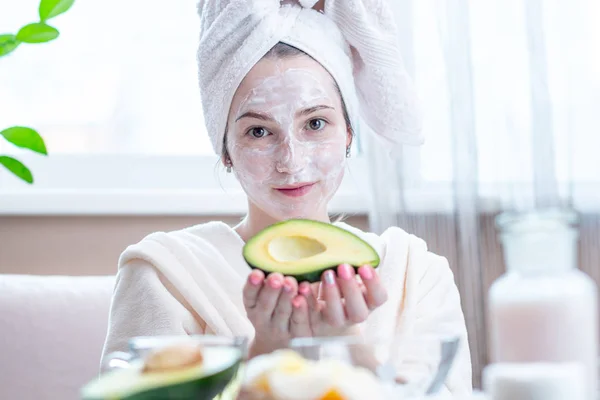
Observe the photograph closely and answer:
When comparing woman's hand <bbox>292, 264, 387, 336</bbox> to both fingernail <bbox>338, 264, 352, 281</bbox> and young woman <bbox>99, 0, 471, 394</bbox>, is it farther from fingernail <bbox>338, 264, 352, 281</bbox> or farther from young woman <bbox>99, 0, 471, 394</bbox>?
young woman <bbox>99, 0, 471, 394</bbox>

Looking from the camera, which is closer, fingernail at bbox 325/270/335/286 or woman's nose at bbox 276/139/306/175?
fingernail at bbox 325/270/335/286

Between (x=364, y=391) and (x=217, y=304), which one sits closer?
(x=364, y=391)

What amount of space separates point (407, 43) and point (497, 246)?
497mm

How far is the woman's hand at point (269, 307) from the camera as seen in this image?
2.47 feet

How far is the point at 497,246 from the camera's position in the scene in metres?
1.85

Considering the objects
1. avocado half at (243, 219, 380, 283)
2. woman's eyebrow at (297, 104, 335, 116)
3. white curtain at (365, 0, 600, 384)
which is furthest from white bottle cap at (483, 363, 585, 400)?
white curtain at (365, 0, 600, 384)

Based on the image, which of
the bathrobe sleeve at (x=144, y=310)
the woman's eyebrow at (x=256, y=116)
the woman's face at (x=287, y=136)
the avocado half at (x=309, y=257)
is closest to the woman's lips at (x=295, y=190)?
the woman's face at (x=287, y=136)

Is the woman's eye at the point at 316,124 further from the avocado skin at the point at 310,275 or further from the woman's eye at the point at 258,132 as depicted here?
the avocado skin at the point at 310,275

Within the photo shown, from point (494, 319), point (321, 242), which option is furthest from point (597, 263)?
point (494, 319)

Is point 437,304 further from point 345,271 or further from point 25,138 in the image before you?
point 25,138

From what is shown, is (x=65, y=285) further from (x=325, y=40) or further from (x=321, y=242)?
(x=321, y=242)

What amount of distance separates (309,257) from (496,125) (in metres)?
1.17

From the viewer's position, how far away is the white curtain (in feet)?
5.96

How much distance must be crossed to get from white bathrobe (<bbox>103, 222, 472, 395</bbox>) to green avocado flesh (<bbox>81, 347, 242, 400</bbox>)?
649 millimetres
